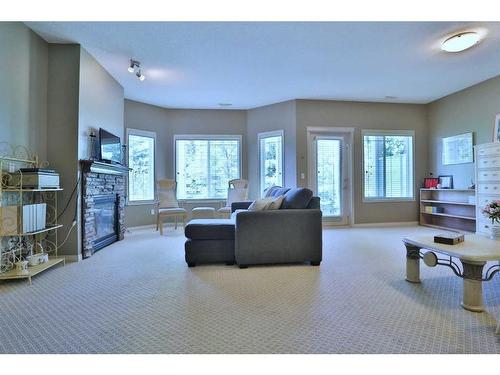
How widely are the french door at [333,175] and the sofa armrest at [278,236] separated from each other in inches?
116

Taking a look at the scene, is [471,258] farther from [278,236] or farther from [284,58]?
[284,58]

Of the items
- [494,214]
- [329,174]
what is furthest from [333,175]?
[494,214]

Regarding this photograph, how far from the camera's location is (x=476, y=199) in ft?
15.0

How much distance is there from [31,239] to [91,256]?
2.26ft

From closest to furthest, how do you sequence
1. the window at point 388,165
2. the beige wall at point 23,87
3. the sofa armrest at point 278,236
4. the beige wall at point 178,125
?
the beige wall at point 23,87, the sofa armrest at point 278,236, the window at point 388,165, the beige wall at point 178,125

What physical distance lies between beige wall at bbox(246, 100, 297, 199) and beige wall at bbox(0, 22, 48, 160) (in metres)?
4.03

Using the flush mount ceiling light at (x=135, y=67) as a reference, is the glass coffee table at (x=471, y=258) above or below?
below

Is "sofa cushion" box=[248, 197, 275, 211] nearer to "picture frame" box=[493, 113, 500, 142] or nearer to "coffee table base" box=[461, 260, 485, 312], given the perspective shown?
"coffee table base" box=[461, 260, 485, 312]

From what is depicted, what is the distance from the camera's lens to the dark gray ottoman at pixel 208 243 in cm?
323

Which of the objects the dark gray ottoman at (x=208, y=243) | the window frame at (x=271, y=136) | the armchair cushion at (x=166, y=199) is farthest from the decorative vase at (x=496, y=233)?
the armchair cushion at (x=166, y=199)

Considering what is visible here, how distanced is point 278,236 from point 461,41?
3089 millimetres

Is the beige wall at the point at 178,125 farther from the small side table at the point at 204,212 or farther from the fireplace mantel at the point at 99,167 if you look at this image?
the fireplace mantel at the point at 99,167
